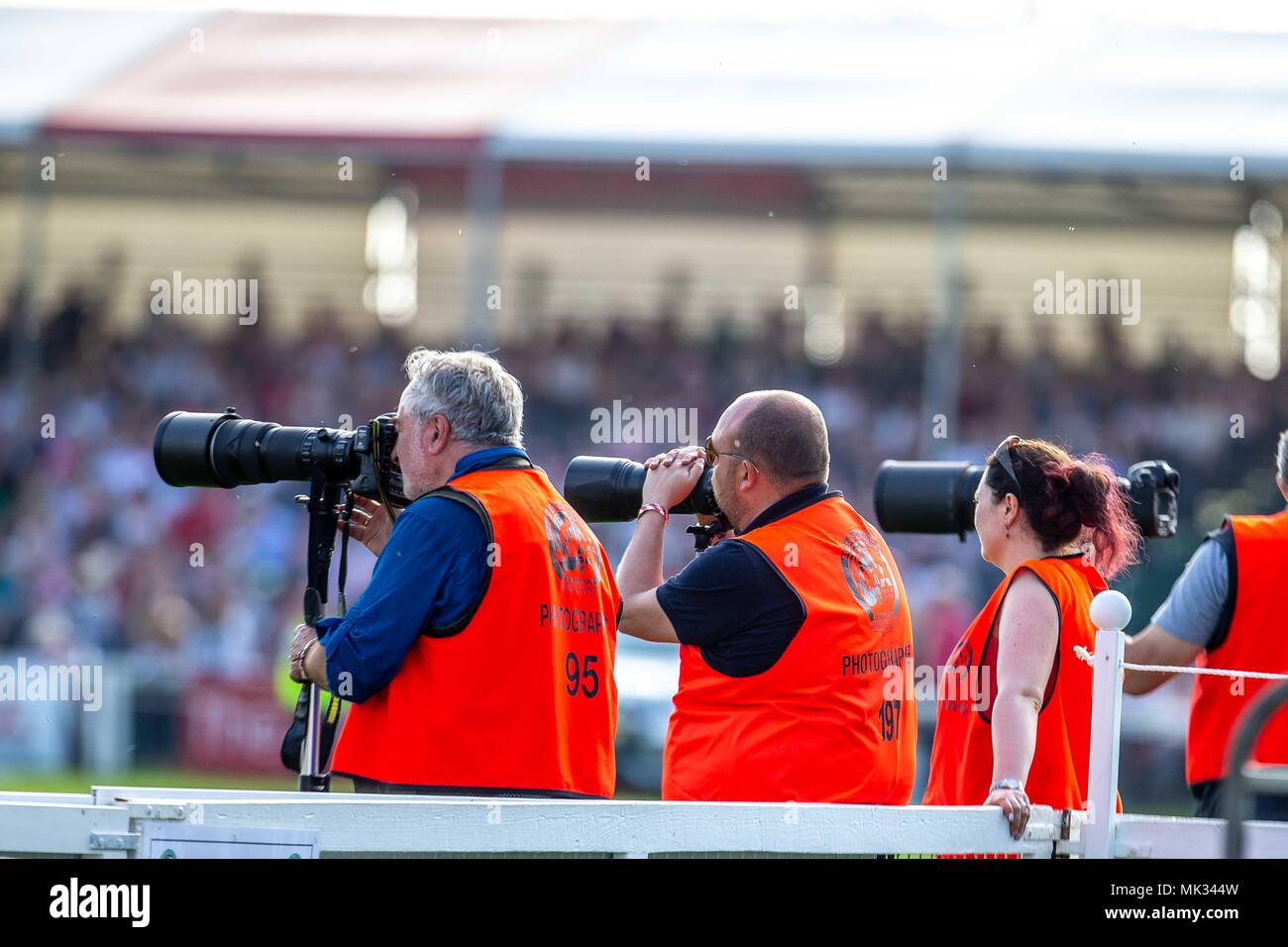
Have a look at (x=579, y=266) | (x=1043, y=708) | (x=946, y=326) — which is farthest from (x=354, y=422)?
(x=1043, y=708)

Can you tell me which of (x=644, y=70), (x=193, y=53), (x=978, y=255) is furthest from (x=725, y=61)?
(x=978, y=255)

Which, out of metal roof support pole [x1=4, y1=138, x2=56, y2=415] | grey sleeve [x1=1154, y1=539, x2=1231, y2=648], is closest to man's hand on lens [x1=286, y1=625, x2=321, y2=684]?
grey sleeve [x1=1154, y1=539, x2=1231, y2=648]

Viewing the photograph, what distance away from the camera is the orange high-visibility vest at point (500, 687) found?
3.72 metres

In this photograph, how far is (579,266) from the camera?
17.9 m

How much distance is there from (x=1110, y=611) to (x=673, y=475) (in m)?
1.15

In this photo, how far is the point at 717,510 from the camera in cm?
434

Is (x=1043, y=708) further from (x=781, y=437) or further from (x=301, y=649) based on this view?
(x=301, y=649)

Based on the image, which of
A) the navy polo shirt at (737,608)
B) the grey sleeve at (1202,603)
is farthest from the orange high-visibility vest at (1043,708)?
the grey sleeve at (1202,603)

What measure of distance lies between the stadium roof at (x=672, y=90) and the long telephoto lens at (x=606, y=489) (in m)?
7.72

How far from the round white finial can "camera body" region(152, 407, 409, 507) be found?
5.25ft
